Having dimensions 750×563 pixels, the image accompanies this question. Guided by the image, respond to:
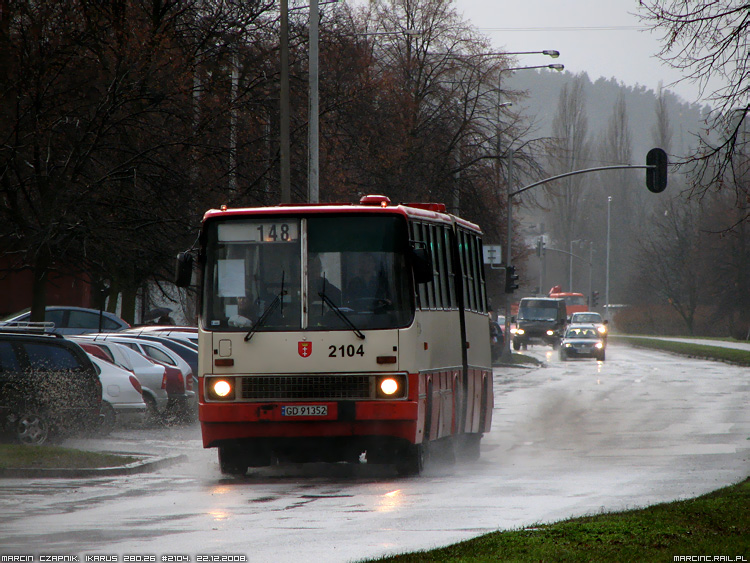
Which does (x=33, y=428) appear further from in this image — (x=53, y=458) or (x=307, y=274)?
(x=307, y=274)

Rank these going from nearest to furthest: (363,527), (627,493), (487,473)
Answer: (363,527) < (627,493) < (487,473)

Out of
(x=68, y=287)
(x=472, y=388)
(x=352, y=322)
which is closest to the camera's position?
(x=352, y=322)

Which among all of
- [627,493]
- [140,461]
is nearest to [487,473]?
[627,493]

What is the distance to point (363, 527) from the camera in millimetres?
10211

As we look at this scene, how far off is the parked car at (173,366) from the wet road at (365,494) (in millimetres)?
1189

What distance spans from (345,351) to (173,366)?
10329mm

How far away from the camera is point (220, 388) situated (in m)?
14.2

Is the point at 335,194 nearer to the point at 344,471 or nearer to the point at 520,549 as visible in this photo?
the point at 344,471

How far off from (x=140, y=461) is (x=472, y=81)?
30.8m

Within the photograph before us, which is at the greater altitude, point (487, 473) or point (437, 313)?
point (437, 313)

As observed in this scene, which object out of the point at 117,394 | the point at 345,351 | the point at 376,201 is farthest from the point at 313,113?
the point at 345,351

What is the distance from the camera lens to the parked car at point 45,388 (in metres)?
18.0

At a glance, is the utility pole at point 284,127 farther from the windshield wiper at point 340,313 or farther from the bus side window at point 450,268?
the windshield wiper at point 340,313

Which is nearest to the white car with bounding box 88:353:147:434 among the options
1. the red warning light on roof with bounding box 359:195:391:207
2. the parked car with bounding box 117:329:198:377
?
the parked car with bounding box 117:329:198:377
